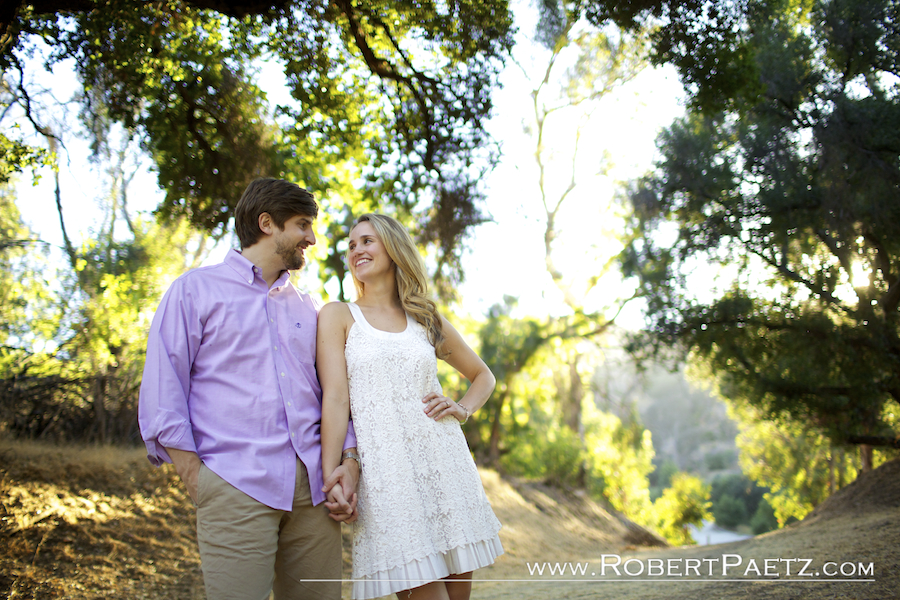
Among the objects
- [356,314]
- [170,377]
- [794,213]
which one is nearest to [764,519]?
[794,213]

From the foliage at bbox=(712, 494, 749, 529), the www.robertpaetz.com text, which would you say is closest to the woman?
the www.robertpaetz.com text

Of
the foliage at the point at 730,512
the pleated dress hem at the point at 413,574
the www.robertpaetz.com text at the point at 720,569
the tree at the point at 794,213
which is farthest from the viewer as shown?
the foliage at the point at 730,512

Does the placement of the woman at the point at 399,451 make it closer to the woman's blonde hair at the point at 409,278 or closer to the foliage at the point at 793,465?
the woman's blonde hair at the point at 409,278

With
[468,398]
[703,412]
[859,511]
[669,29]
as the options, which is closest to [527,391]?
[859,511]

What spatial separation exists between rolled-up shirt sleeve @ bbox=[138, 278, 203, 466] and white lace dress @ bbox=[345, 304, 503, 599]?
2.02 feet

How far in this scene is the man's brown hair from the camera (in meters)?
2.41

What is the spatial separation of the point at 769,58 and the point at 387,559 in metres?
7.70

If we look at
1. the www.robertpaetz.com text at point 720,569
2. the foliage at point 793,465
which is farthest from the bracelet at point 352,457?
the foliage at point 793,465

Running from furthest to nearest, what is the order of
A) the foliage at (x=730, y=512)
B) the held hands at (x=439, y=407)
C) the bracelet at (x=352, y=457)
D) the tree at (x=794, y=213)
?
the foliage at (x=730, y=512)
the tree at (x=794, y=213)
the held hands at (x=439, y=407)
the bracelet at (x=352, y=457)

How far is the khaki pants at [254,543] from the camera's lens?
6.46 feet

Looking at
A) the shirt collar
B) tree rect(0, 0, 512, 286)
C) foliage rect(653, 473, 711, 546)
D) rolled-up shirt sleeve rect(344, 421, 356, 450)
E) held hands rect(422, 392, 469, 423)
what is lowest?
foliage rect(653, 473, 711, 546)

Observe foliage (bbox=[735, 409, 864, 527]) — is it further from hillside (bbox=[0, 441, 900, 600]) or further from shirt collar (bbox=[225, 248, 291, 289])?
shirt collar (bbox=[225, 248, 291, 289])

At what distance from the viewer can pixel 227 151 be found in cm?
643

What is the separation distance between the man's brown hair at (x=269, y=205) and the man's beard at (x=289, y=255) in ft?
0.27
